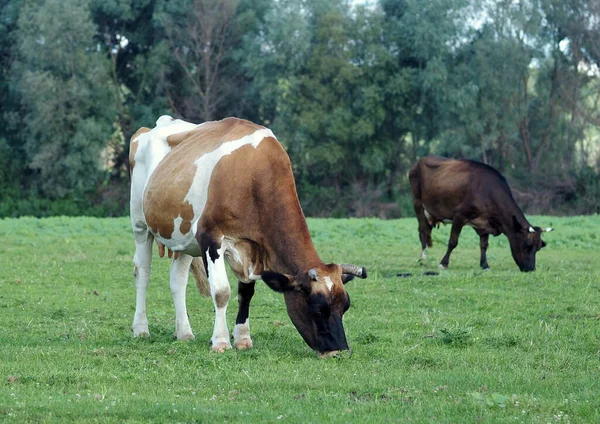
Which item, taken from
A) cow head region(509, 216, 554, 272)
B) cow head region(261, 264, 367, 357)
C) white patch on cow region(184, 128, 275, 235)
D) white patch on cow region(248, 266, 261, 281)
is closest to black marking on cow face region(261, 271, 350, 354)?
cow head region(261, 264, 367, 357)

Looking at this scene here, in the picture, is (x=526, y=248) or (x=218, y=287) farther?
(x=526, y=248)

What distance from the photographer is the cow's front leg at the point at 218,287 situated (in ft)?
31.2

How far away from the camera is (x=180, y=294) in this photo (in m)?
10.9

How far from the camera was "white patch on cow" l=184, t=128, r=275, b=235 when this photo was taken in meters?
9.96

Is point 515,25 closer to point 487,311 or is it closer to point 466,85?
point 466,85

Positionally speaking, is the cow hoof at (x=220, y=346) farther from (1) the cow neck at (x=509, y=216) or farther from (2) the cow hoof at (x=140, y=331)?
(1) the cow neck at (x=509, y=216)

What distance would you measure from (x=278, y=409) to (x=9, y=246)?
18.9 meters

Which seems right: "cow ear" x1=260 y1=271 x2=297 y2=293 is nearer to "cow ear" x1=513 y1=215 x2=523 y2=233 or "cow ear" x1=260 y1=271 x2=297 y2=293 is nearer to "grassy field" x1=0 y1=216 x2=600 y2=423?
"grassy field" x1=0 y1=216 x2=600 y2=423

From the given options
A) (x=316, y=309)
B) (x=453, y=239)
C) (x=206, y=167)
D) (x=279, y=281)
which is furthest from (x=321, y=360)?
(x=453, y=239)

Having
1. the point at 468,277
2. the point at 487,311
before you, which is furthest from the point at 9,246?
the point at 487,311

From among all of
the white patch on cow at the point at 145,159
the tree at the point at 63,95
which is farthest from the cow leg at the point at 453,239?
the tree at the point at 63,95

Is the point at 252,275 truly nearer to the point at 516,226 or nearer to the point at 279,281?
the point at 279,281

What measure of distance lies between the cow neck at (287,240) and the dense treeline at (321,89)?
45.3 meters

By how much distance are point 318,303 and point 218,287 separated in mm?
1203
